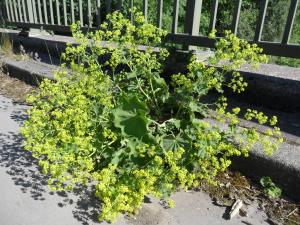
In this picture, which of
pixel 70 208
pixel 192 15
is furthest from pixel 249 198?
pixel 192 15

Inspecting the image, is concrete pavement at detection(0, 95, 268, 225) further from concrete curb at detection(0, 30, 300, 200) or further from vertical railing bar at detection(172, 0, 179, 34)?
vertical railing bar at detection(172, 0, 179, 34)

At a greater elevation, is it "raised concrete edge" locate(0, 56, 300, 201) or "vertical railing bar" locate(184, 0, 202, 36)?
"vertical railing bar" locate(184, 0, 202, 36)

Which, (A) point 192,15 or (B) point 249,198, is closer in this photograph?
(B) point 249,198

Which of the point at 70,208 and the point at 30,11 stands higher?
the point at 30,11

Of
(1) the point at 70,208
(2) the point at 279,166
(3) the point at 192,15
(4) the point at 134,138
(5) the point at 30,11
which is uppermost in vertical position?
(3) the point at 192,15

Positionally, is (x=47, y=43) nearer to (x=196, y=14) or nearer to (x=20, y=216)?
(x=196, y=14)

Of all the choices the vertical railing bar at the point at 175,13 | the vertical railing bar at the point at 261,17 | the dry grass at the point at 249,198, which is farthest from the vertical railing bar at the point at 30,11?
the dry grass at the point at 249,198

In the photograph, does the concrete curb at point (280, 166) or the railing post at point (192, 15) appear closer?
the concrete curb at point (280, 166)

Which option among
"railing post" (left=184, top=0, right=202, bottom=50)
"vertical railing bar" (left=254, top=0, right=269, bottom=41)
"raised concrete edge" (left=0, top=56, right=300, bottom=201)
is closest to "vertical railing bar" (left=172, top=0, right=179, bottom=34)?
"railing post" (left=184, top=0, right=202, bottom=50)

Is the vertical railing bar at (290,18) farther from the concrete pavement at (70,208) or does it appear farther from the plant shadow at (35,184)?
the plant shadow at (35,184)

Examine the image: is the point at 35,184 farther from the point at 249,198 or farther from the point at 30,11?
the point at 30,11

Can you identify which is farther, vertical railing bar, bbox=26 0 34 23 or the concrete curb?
vertical railing bar, bbox=26 0 34 23

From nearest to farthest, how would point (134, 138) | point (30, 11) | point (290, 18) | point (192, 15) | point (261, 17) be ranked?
point (134, 138)
point (290, 18)
point (261, 17)
point (192, 15)
point (30, 11)

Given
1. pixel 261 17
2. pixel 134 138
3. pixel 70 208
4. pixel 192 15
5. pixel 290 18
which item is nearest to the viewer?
pixel 70 208
